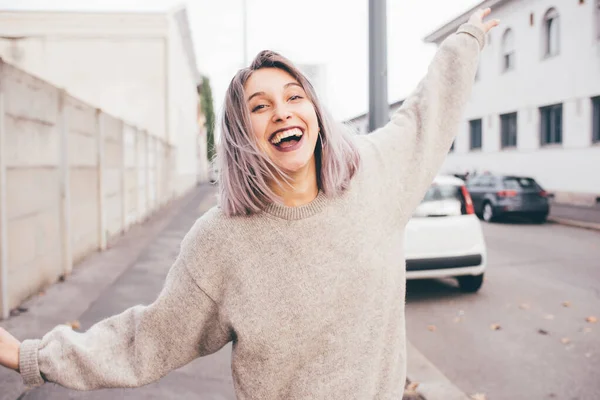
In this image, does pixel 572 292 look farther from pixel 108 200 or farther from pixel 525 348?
pixel 108 200

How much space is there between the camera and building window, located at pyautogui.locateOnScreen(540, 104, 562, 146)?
62.7ft

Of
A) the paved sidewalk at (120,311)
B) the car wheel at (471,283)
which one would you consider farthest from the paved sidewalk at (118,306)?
the car wheel at (471,283)

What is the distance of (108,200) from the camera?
34.4 feet

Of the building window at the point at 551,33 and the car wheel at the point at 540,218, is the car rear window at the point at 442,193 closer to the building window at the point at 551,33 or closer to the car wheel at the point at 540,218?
the car wheel at the point at 540,218

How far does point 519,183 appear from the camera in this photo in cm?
1413

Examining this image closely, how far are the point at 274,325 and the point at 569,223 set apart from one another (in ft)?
46.3

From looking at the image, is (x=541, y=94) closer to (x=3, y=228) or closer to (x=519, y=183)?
(x=519, y=183)

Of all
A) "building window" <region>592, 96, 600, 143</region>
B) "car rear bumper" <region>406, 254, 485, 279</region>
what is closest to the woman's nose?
"car rear bumper" <region>406, 254, 485, 279</region>

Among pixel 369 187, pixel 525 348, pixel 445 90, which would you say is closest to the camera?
pixel 369 187

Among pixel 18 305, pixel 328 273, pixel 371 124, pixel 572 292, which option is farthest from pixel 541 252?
pixel 328 273

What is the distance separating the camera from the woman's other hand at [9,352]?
1.40 m

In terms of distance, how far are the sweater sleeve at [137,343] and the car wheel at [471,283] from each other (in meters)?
5.73

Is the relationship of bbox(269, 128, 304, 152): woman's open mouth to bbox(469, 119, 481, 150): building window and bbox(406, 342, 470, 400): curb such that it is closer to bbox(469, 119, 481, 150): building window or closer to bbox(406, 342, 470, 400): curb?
bbox(406, 342, 470, 400): curb

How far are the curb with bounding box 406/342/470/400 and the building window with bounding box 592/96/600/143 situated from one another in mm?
15871
